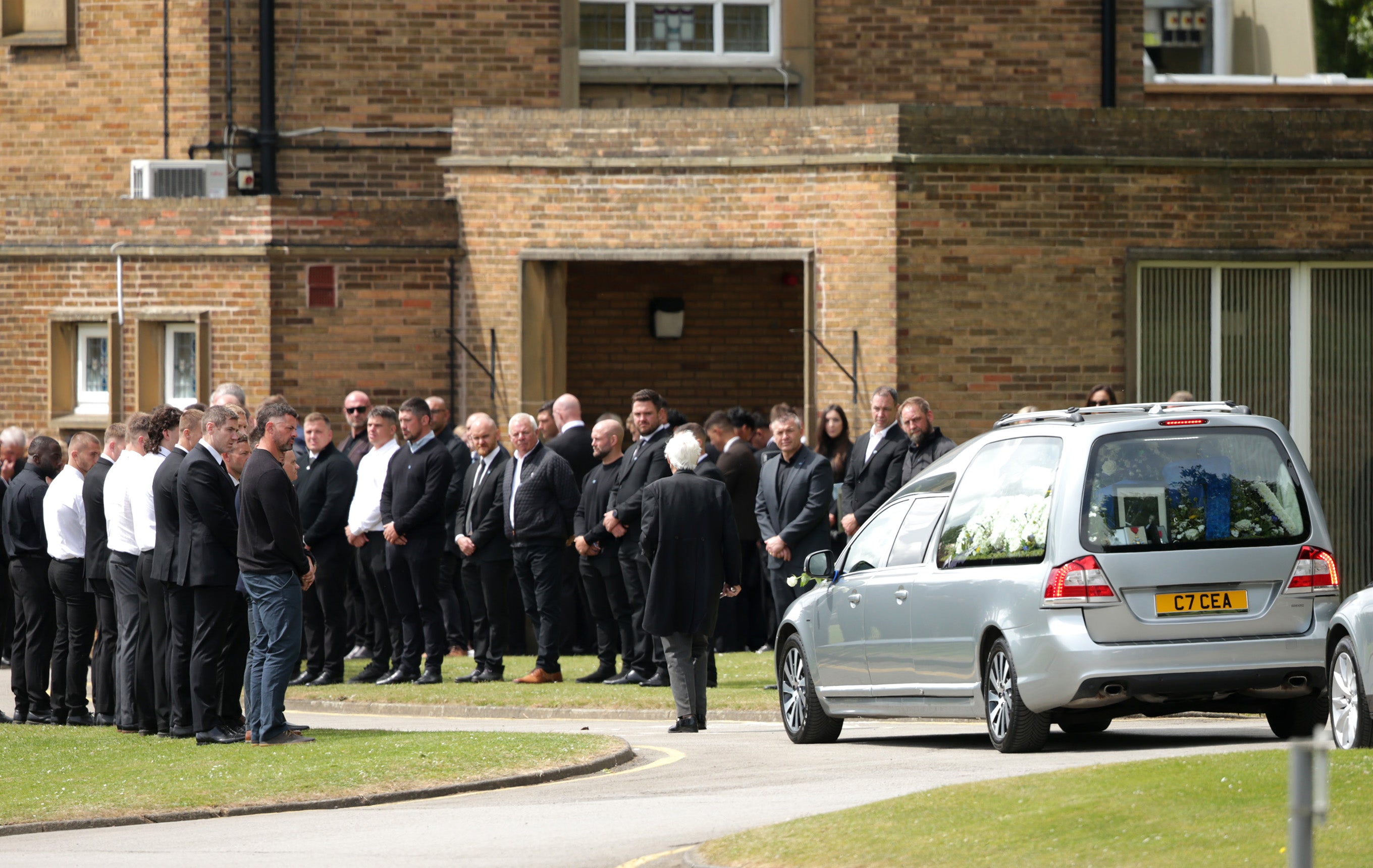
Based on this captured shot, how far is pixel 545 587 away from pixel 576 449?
1806 millimetres

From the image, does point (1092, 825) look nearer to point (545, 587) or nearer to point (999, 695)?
point (999, 695)

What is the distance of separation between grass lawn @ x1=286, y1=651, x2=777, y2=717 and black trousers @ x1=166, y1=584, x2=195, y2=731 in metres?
2.36

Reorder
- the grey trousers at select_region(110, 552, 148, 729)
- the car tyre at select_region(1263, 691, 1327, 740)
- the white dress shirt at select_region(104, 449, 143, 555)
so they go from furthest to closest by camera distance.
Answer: the grey trousers at select_region(110, 552, 148, 729) < the white dress shirt at select_region(104, 449, 143, 555) < the car tyre at select_region(1263, 691, 1327, 740)

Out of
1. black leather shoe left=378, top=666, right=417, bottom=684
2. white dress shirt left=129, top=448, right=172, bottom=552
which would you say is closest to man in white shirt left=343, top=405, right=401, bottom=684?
black leather shoe left=378, top=666, right=417, bottom=684

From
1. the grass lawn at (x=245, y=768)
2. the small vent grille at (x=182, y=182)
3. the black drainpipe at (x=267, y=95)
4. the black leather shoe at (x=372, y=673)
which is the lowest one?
the black leather shoe at (x=372, y=673)

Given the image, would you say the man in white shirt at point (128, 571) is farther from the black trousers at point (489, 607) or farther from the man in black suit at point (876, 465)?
the man in black suit at point (876, 465)

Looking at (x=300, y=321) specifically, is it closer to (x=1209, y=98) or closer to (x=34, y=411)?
(x=34, y=411)

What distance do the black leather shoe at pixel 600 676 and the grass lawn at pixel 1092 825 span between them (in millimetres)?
7686

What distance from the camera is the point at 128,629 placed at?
540 inches

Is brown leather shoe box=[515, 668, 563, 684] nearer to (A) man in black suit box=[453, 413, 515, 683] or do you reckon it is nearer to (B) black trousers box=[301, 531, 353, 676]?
(A) man in black suit box=[453, 413, 515, 683]

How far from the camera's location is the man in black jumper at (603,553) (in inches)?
648

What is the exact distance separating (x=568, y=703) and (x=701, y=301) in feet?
32.9

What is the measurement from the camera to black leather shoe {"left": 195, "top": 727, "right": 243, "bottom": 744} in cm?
1270

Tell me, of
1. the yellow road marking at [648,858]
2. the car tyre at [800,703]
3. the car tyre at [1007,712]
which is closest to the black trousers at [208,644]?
the car tyre at [800,703]
